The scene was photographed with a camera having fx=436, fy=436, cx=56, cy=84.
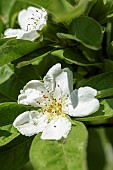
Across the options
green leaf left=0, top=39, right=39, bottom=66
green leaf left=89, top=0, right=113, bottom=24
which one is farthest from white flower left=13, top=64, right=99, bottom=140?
green leaf left=89, top=0, right=113, bottom=24

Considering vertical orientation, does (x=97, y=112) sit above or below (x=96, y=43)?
below

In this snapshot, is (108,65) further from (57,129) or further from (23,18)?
(23,18)

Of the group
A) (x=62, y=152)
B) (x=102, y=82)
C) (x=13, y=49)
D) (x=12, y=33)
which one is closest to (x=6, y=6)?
(x=12, y=33)

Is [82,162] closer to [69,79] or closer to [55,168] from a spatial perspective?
[55,168]

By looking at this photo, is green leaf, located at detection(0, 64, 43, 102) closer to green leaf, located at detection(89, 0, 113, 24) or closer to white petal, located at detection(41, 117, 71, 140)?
white petal, located at detection(41, 117, 71, 140)

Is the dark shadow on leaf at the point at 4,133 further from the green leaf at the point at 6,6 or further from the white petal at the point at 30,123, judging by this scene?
the green leaf at the point at 6,6

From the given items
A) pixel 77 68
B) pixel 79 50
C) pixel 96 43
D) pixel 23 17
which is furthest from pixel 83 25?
pixel 23 17

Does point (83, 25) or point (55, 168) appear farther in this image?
point (83, 25)

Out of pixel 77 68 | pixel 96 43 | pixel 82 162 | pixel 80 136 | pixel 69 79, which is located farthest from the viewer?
pixel 77 68
